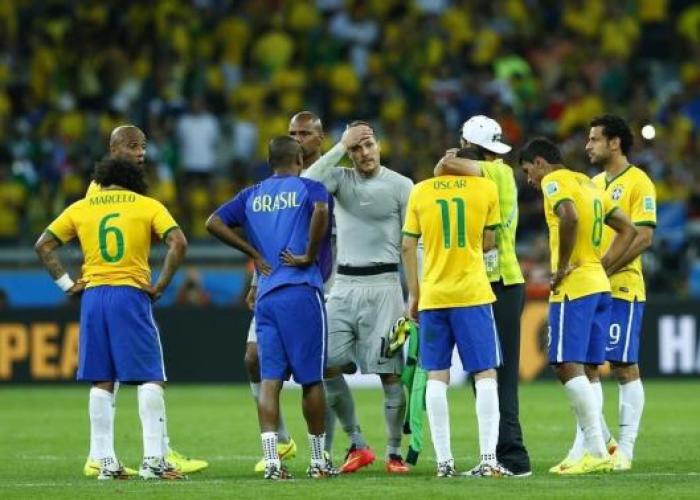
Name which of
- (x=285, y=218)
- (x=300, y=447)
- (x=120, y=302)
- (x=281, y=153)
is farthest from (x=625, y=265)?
(x=300, y=447)

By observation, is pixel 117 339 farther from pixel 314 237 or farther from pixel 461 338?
pixel 461 338

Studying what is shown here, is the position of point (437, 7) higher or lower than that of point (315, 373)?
higher

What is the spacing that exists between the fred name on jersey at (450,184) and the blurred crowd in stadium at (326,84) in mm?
13223

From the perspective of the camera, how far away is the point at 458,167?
41.9 ft

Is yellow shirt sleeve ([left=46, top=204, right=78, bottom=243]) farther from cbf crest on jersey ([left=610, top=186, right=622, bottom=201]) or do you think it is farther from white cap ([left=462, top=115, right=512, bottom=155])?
cbf crest on jersey ([left=610, top=186, right=622, bottom=201])

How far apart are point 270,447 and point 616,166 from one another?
3.58 metres

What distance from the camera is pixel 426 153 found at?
91.8 feet

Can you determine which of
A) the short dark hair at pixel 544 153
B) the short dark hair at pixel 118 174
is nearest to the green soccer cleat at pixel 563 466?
the short dark hair at pixel 544 153

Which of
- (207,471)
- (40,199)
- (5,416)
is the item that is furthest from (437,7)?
(207,471)

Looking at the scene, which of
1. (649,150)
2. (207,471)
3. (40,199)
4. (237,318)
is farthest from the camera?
(649,150)

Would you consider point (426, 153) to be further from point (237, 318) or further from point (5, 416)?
point (5, 416)

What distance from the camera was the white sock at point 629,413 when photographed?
45.4ft

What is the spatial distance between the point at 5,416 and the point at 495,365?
9.08 meters

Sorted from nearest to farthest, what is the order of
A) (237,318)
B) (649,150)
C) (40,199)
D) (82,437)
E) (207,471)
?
(207,471), (82,437), (237,318), (40,199), (649,150)
